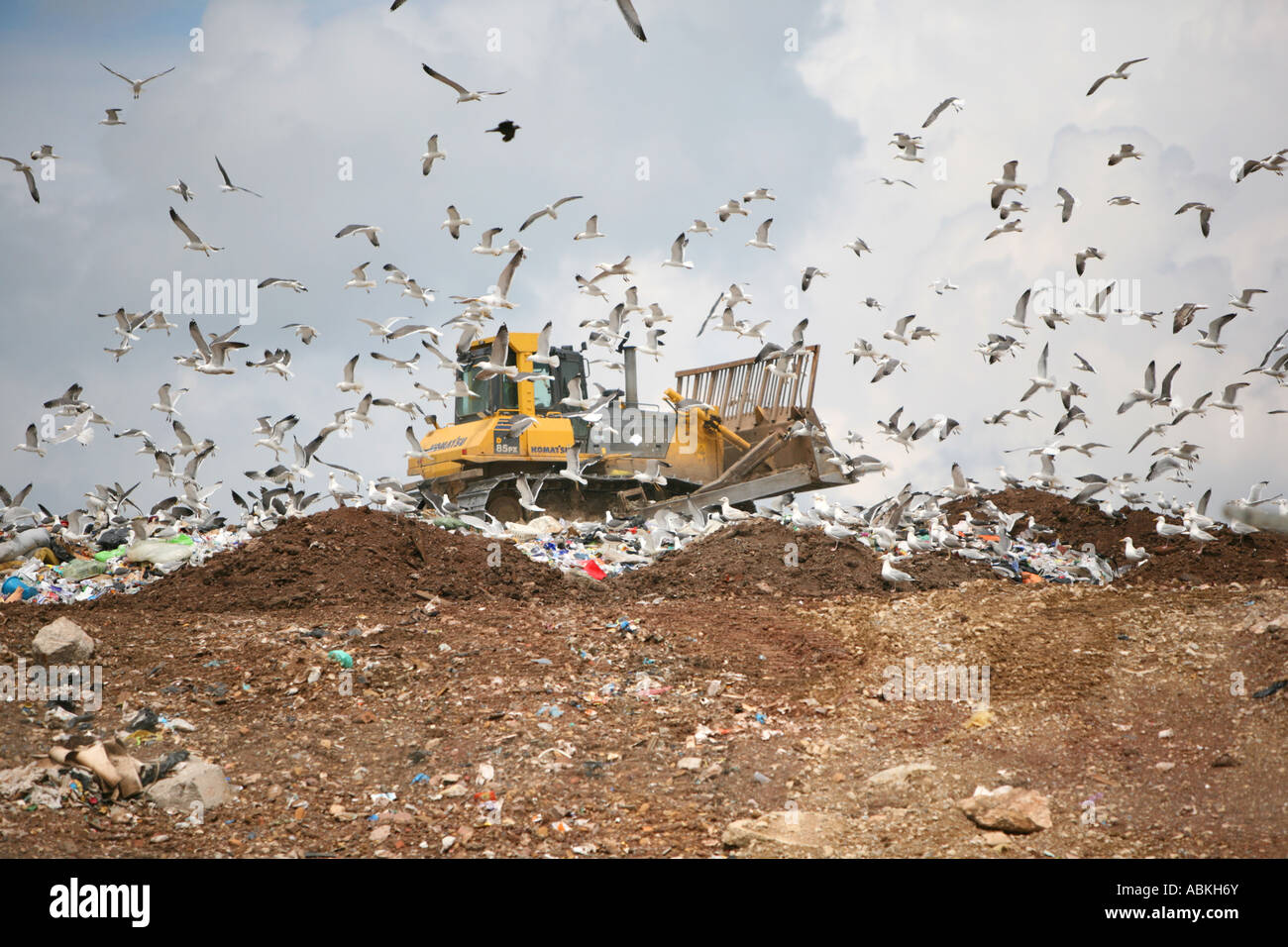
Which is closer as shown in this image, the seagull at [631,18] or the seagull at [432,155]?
the seagull at [631,18]

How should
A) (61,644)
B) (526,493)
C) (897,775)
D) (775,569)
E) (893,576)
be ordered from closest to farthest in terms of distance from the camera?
(897,775), (61,644), (893,576), (775,569), (526,493)

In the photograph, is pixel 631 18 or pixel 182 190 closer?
pixel 631 18

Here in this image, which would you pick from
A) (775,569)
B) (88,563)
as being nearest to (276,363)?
(88,563)

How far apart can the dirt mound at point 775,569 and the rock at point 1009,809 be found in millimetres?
5174

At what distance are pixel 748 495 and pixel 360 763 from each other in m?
10.4

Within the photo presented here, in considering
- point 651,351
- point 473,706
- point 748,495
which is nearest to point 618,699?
point 473,706

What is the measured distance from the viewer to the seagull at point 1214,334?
10.8 meters

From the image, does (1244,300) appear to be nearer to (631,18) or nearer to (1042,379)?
(1042,379)

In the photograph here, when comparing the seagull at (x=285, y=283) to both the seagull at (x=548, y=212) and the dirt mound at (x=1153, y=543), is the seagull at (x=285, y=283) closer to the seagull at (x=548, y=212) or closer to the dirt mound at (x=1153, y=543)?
the seagull at (x=548, y=212)

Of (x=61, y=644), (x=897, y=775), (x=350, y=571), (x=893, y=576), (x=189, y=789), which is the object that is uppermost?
(x=350, y=571)

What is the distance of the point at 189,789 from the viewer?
5.41 meters

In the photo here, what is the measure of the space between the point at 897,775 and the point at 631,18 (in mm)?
4156

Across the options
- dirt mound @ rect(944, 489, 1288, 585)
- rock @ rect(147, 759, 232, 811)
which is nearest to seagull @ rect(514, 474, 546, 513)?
dirt mound @ rect(944, 489, 1288, 585)

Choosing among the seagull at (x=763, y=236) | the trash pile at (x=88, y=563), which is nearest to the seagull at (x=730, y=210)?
the seagull at (x=763, y=236)
